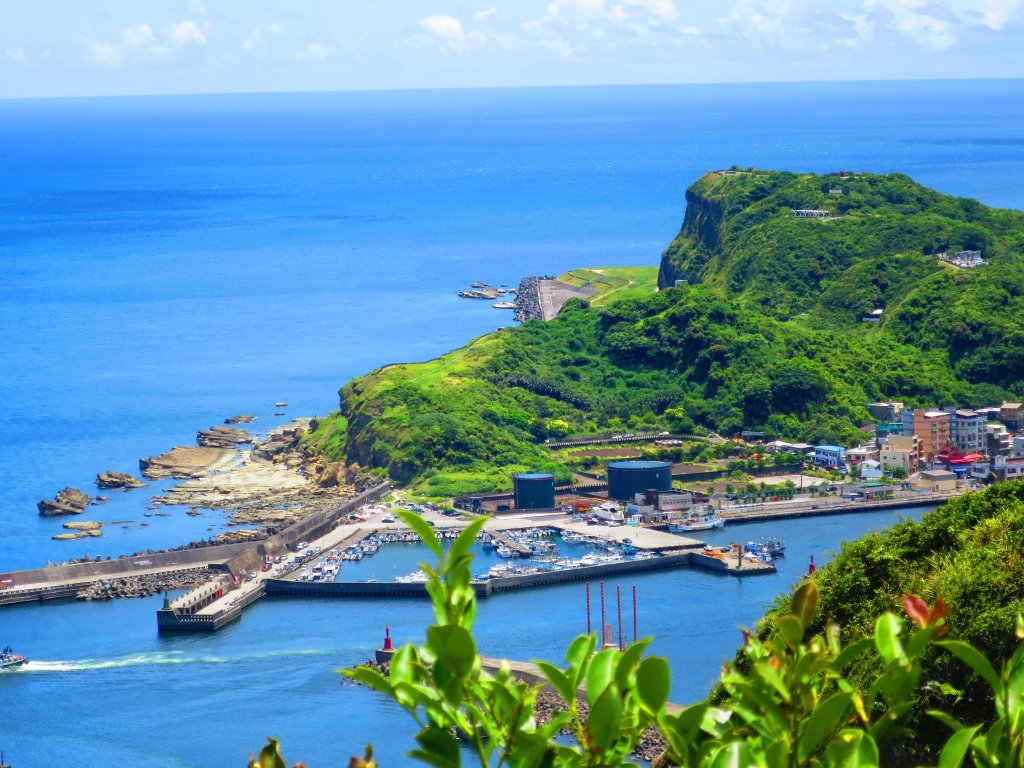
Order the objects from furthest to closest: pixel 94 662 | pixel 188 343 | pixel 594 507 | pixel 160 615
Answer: pixel 188 343 < pixel 594 507 < pixel 160 615 < pixel 94 662

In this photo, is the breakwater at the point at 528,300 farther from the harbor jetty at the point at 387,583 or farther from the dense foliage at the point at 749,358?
the harbor jetty at the point at 387,583

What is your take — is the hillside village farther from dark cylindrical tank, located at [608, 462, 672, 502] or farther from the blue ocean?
dark cylindrical tank, located at [608, 462, 672, 502]

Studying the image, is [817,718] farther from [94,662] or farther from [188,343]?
[188,343]

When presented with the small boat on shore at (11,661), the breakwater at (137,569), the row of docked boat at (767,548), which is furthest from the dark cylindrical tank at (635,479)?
the small boat on shore at (11,661)

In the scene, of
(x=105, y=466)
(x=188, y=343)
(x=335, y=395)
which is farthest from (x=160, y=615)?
(x=188, y=343)

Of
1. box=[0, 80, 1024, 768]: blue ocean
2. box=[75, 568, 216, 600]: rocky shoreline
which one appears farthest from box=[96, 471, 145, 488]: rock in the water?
box=[75, 568, 216, 600]: rocky shoreline

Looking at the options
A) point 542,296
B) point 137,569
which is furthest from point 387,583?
point 542,296
